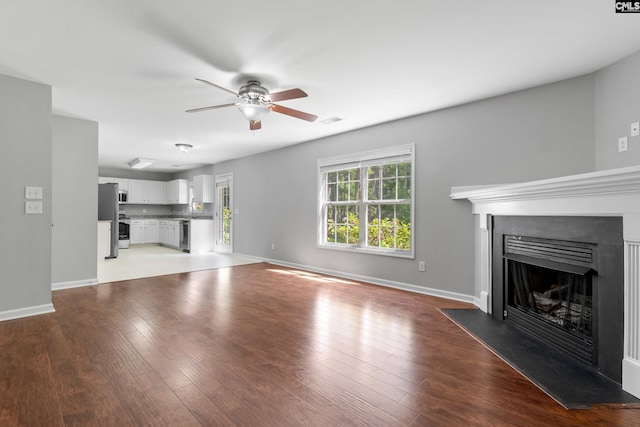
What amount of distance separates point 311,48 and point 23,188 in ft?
10.7

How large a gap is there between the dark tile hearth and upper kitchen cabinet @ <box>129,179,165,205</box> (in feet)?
32.2

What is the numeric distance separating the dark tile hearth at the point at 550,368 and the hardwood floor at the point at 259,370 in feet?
0.26

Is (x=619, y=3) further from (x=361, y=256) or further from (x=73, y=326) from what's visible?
(x=73, y=326)

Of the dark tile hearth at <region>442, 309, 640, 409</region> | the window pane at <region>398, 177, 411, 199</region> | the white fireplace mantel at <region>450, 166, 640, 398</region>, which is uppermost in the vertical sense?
the window pane at <region>398, 177, 411, 199</region>

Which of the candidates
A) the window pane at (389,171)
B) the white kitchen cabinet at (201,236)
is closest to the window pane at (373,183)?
the window pane at (389,171)

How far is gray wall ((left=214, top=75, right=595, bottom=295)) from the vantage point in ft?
10.1

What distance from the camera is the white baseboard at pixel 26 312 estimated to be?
305cm

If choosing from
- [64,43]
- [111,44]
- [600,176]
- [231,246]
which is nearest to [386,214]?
[600,176]

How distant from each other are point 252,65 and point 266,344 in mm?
2465

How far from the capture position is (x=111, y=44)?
248cm

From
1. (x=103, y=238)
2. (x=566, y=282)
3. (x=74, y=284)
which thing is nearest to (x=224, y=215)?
(x=103, y=238)

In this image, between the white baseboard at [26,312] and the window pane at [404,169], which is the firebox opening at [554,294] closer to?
A: the window pane at [404,169]

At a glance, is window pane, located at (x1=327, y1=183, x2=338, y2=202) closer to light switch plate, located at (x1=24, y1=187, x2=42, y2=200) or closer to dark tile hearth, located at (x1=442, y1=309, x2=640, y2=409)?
dark tile hearth, located at (x1=442, y1=309, x2=640, y2=409)

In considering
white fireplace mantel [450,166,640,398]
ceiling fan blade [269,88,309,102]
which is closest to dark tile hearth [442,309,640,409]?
white fireplace mantel [450,166,640,398]
